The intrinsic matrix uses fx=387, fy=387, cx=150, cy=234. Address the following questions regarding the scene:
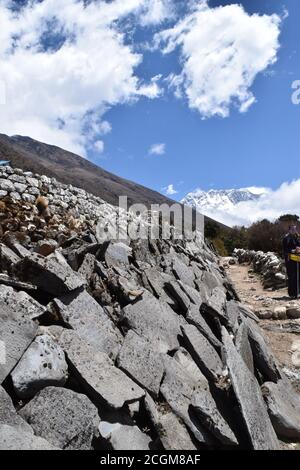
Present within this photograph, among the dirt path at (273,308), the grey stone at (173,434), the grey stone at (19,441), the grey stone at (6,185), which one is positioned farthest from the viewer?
the grey stone at (6,185)

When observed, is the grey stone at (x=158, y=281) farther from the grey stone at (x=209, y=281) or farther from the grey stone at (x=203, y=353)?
the grey stone at (x=209, y=281)

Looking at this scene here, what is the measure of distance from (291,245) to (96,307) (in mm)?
8229

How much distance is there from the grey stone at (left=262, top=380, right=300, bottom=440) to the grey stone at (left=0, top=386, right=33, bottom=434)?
3.01 m

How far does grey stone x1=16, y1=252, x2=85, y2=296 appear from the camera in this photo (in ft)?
15.7

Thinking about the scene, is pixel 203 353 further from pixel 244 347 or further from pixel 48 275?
pixel 48 275

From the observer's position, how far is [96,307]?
16.5 ft

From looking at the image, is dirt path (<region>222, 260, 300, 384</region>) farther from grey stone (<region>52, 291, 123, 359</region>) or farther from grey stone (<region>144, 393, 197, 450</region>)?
grey stone (<region>52, 291, 123, 359</region>)

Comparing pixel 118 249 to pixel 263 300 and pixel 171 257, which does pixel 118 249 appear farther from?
pixel 263 300

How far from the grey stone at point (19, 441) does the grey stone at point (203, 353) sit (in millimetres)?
2439

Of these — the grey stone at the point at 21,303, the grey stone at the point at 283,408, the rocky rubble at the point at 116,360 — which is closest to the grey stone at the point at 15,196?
the rocky rubble at the point at 116,360

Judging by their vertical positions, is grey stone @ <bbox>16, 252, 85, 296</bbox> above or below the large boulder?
above

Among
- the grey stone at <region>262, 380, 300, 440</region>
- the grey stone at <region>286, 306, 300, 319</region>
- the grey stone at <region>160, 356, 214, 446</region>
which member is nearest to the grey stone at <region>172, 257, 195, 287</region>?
the grey stone at <region>286, 306, 300, 319</region>

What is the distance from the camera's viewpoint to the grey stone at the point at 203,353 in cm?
504

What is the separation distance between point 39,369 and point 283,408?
10.4 feet
